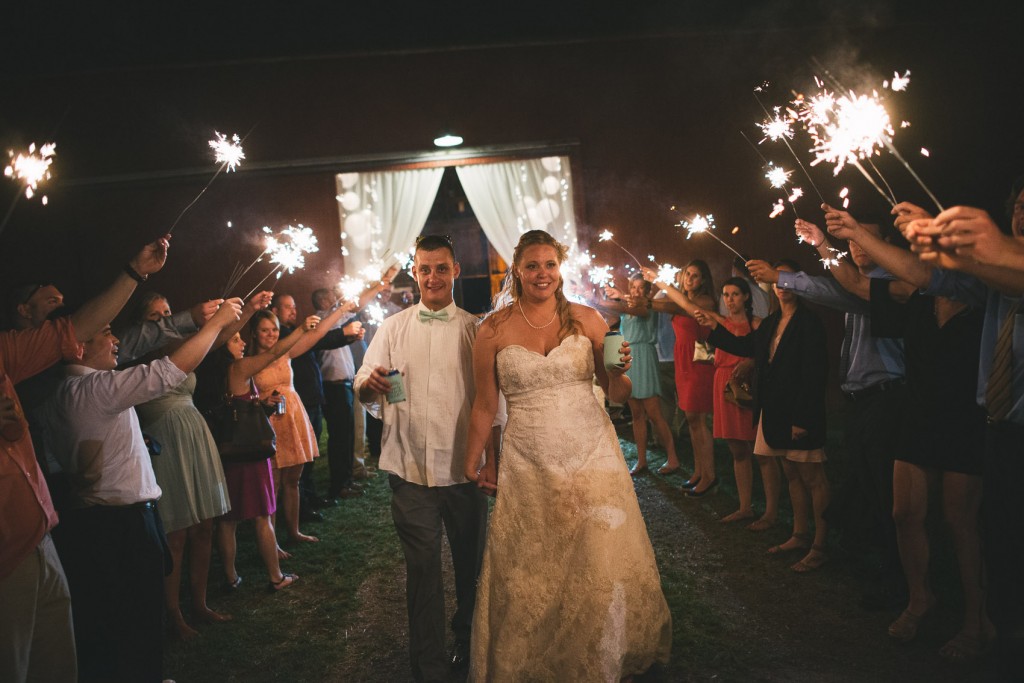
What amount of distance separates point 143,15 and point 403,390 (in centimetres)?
950

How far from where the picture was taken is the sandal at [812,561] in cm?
473

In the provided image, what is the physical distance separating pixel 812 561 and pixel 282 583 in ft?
12.5

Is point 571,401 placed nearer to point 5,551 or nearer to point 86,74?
point 5,551

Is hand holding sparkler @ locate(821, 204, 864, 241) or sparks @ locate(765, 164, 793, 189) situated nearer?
hand holding sparkler @ locate(821, 204, 864, 241)

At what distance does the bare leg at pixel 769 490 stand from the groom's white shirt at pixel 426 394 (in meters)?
2.97

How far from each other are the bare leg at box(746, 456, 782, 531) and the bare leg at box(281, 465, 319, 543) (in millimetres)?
3827

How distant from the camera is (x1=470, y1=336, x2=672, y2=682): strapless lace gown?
309 cm

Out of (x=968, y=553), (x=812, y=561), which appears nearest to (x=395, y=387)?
(x=968, y=553)

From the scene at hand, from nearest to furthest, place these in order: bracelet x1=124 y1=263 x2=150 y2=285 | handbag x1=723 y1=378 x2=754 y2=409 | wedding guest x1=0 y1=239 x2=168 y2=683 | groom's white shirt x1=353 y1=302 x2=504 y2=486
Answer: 1. wedding guest x1=0 y1=239 x2=168 y2=683
2. bracelet x1=124 y1=263 x2=150 y2=285
3. groom's white shirt x1=353 y1=302 x2=504 y2=486
4. handbag x1=723 y1=378 x2=754 y2=409

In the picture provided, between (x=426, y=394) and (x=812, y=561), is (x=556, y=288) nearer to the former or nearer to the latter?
(x=426, y=394)

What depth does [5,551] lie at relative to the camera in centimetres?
257

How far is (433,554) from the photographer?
11.6ft

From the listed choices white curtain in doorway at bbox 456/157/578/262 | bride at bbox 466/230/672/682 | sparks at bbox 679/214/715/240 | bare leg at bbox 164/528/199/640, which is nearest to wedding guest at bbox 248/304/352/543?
bare leg at bbox 164/528/199/640

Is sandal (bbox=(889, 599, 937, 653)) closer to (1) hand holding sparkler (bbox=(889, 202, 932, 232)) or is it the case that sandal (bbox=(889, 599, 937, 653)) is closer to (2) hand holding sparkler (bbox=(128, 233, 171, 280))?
(1) hand holding sparkler (bbox=(889, 202, 932, 232))
